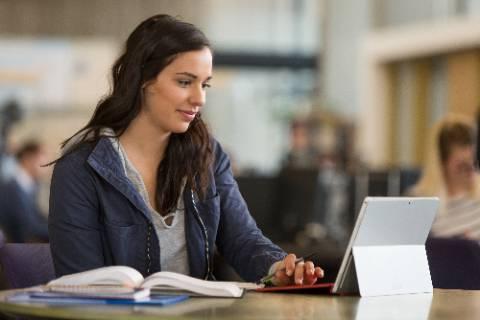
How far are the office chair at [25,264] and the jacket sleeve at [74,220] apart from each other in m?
0.17

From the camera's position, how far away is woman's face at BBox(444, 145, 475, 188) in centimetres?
568

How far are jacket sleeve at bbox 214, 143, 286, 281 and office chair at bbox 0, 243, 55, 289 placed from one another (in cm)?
49

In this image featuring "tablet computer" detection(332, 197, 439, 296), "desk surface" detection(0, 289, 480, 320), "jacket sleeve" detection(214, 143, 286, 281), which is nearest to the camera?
"desk surface" detection(0, 289, 480, 320)

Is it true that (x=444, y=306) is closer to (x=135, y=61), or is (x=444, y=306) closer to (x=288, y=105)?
(x=135, y=61)

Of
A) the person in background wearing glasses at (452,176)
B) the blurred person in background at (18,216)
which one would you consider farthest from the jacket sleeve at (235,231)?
the blurred person in background at (18,216)

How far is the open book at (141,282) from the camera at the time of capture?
2587 millimetres

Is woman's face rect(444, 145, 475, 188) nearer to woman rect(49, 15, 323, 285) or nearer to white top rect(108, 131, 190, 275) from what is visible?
woman rect(49, 15, 323, 285)

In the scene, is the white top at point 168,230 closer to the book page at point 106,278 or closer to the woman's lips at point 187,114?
the woman's lips at point 187,114

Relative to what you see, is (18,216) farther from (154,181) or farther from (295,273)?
(295,273)

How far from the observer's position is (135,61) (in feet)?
10.7

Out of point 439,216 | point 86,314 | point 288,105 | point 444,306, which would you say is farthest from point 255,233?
point 288,105

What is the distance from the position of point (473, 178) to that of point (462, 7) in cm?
1040

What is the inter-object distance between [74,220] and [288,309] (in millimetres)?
842

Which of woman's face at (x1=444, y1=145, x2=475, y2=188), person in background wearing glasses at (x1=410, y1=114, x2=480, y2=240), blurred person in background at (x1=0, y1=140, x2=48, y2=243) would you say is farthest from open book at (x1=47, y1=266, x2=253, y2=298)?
blurred person in background at (x1=0, y1=140, x2=48, y2=243)
